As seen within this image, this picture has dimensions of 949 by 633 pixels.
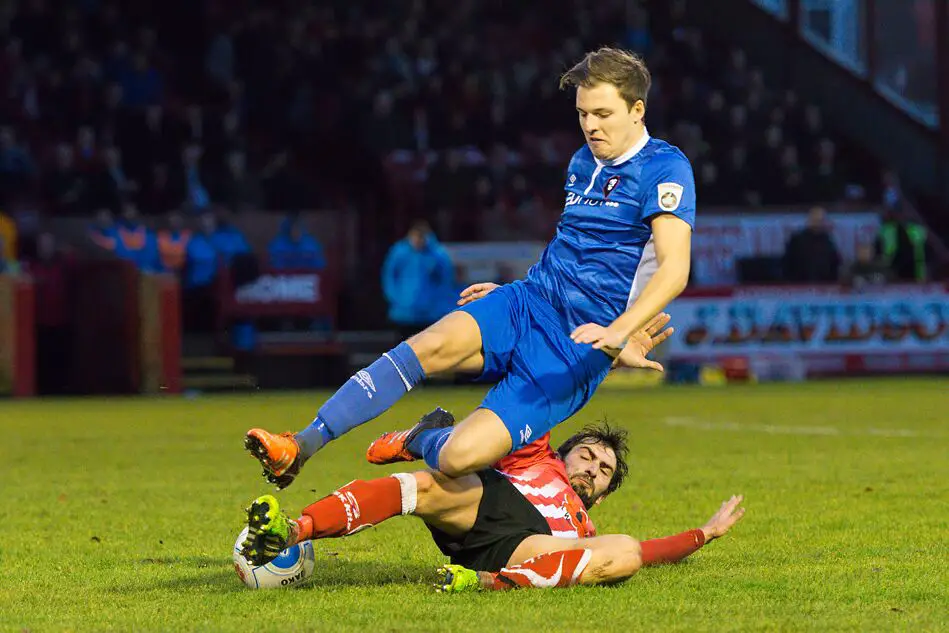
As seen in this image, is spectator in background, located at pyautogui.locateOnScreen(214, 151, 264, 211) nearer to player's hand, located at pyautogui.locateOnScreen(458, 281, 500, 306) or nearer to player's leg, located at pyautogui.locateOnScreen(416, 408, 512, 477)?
player's hand, located at pyautogui.locateOnScreen(458, 281, 500, 306)

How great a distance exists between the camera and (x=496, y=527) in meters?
6.31

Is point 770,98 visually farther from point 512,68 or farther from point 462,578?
point 462,578

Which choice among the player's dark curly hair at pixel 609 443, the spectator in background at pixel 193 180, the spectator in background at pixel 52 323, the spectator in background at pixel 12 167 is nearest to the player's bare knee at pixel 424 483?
the player's dark curly hair at pixel 609 443

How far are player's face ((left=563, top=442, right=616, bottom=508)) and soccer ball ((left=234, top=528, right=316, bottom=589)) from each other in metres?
1.12

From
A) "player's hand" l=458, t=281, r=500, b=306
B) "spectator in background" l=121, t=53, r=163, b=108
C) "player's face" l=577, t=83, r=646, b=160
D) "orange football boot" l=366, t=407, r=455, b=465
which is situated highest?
"spectator in background" l=121, t=53, r=163, b=108

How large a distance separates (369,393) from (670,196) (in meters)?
1.29

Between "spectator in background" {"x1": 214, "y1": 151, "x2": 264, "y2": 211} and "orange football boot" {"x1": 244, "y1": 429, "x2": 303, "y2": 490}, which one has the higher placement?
"spectator in background" {"x1": 214, "y1": 151, "x2": 264, "y2": 211}

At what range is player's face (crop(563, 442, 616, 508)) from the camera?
22.6 ft

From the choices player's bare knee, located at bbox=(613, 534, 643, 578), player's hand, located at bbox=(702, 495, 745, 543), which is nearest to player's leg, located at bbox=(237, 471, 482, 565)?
player's bare knee, located at bbox=(613, 534, 643, 578)

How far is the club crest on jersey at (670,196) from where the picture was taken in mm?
6184

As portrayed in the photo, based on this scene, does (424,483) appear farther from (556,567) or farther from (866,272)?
(866,272)

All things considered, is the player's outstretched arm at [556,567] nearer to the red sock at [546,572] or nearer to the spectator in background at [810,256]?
the red sock at [546,572]

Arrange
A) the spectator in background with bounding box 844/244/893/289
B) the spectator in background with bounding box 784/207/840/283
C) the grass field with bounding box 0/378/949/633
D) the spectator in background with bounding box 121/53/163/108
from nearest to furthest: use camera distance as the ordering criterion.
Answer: the grass field with bounding box 0/378/949/633 < the spectator in background with bounding box 844/244/893/289 < the spectator in background with bounding box 784/207/840/283 < the spectator in background with bounding box 121/53/163/108

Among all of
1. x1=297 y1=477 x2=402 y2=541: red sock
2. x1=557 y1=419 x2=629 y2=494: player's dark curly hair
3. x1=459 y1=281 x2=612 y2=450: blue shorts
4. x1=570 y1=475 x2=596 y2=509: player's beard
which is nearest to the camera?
x1=297 y1=477 x2=402 y2=541: red sock
